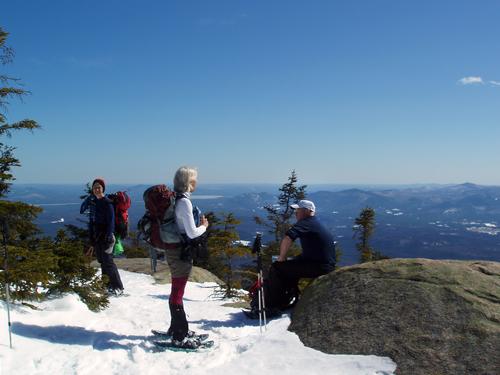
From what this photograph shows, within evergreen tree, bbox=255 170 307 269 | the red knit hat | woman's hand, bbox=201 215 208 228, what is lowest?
evergreen tree, bbox=255 170 307 269

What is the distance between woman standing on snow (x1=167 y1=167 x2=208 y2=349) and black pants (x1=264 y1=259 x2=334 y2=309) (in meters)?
2.41

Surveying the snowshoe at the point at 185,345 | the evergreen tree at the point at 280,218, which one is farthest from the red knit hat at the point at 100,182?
the evergreen tree at the point at 280,218

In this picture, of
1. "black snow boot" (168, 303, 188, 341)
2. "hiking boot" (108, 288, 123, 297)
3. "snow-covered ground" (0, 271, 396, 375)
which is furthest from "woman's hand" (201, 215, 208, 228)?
"hiking boot" (108, 288, 123, 297)

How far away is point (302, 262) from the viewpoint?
862cm

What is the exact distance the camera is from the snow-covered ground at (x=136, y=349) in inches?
226

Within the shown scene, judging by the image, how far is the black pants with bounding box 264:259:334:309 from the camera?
340 inches

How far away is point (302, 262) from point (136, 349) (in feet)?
12.8

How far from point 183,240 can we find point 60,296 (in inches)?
161

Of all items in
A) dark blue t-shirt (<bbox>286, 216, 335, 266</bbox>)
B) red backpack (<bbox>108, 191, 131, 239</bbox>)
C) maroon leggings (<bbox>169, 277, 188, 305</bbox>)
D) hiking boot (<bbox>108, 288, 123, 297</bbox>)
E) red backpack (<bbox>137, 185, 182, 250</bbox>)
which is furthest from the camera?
hiking boot (<bbox>108, 288, 123, 297</bbox>)

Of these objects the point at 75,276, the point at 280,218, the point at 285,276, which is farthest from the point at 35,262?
the point at 280,218

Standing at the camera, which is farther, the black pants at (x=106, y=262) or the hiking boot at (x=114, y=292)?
the hiking boot at (x=114, y=292)

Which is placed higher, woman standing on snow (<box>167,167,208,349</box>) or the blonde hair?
the blonde hair

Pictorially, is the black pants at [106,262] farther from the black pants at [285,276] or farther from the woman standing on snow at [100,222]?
the black pants at [285,276]

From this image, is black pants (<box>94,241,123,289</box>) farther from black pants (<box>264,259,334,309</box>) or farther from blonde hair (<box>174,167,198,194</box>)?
blonde hair (<box>174,167,198,194</box>)
